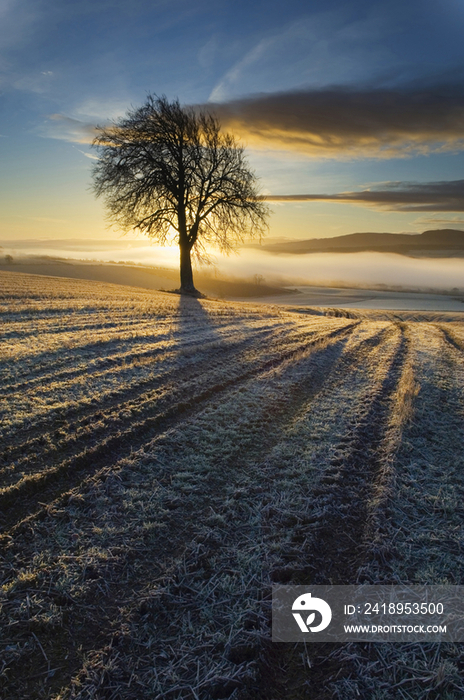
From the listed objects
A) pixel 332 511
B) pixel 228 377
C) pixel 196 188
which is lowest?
pixel 332 511

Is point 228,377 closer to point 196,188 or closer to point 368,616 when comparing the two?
point 368,616

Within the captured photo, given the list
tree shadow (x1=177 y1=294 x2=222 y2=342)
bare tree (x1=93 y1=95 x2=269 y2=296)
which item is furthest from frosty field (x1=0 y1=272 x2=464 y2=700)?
bare tree (x1=93 y1=95 x2=269 y2=296)

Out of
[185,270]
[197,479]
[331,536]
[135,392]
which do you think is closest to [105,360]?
[135,392]

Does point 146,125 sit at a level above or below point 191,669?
above

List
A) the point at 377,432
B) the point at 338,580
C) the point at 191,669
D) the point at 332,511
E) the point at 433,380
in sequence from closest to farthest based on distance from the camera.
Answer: the point at 191,669 → the point at 338,580 → the point at 332,511 → the point at 377,432 → the point at 433,380

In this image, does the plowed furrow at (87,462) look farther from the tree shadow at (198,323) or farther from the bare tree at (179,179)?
the bare tree at (179,179)

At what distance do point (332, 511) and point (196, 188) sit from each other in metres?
27.5

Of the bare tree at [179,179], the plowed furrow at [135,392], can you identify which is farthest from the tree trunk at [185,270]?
the plowed furrow at [135,392]

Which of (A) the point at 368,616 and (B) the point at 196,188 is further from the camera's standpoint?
(B) the point at 196,188

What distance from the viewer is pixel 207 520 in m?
3.87

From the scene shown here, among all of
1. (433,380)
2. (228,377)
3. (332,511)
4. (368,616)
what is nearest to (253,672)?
(368,616)

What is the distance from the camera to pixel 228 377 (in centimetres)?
825

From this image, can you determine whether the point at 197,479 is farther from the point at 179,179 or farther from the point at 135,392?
the point at 179,179

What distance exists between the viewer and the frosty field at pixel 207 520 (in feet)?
8.44
